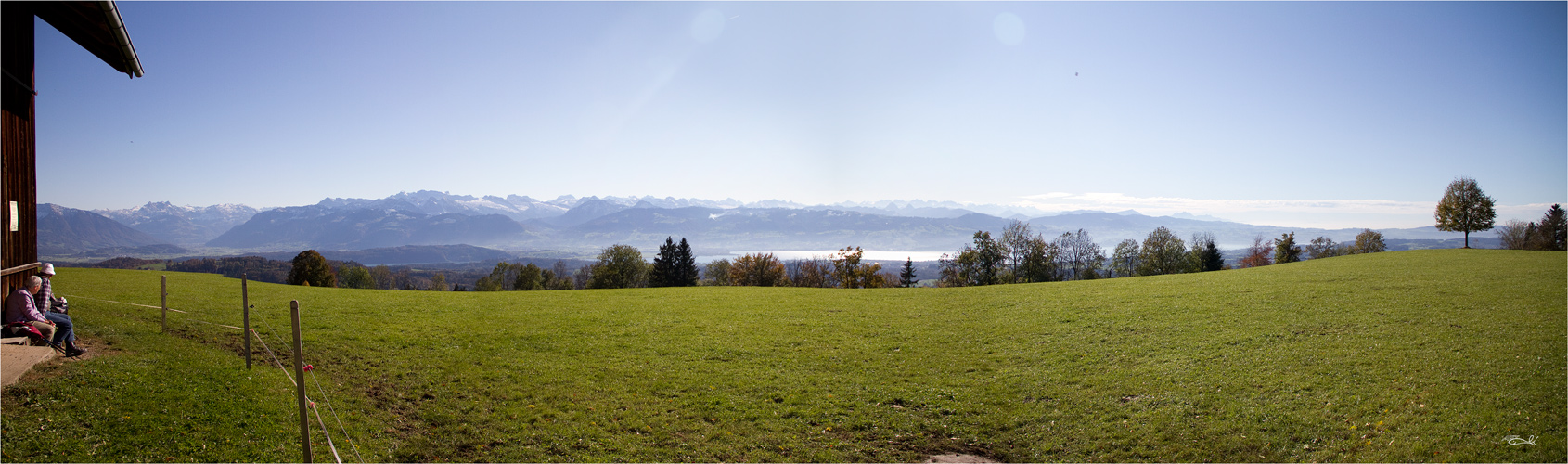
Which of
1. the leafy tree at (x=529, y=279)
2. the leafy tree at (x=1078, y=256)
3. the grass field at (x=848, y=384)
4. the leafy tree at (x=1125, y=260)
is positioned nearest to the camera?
the grass field at (x=848, y=384)

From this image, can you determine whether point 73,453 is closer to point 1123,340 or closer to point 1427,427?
point 1427,427

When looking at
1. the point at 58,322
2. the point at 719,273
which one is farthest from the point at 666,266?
the point at 58,322

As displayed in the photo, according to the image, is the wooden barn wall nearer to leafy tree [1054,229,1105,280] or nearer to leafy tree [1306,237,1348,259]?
leafy tree [1054,229,1105,280]

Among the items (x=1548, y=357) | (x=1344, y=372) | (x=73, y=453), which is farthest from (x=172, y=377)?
(x=1548, y=357)

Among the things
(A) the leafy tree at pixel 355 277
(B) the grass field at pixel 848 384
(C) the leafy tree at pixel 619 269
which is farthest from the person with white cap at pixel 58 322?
(A) the leafy tree at pixel 355 277

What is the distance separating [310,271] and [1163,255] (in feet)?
332

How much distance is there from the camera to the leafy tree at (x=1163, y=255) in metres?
73.4

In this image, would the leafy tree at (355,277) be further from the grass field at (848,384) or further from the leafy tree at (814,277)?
the grass field at (848,384)

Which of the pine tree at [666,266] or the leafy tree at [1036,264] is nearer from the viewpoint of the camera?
the leafy tree at [1036,264]

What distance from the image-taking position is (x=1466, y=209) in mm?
46156

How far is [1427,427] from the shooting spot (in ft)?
29.0

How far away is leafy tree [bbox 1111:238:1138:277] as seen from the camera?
258 ft

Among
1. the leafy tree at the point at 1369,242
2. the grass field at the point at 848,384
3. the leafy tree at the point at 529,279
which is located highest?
Answer: the leafy tree at the point at 1369,242

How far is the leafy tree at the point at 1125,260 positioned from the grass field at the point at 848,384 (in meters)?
61.3
